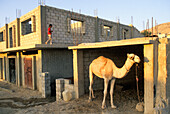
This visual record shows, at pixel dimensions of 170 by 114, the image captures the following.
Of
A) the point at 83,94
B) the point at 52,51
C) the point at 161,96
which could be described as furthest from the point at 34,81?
the point at 161,96

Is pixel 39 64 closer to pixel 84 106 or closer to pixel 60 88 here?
pixel 60 88

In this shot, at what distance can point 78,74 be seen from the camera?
7.35 metres

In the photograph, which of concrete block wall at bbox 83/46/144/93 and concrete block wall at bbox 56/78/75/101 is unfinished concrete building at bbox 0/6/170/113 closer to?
concrete block wall at bbox 83/46/144/93

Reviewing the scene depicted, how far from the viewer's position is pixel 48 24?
33.9 feet

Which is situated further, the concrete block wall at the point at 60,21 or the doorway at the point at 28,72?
the doorway at the point at 28,72

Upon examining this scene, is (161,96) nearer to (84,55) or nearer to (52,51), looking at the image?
(84,55)

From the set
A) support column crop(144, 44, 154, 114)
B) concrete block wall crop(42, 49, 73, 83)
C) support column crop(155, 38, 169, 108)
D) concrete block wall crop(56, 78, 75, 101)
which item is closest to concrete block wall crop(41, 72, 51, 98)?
concrete block wall crop(42, 49, 73, 83)

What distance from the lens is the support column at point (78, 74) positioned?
23.9ft

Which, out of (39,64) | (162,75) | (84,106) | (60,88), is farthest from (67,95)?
(162,75)

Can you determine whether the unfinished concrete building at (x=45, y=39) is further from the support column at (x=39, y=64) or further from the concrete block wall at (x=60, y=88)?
the concrete block wall at (x=60, y=88)

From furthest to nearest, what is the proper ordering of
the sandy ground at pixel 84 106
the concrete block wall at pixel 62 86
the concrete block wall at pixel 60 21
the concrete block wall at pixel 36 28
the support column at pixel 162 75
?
the concrete block wall at pixel 60 21
the concrete block wall at pixel 36 28
the concrete block wall at pixel 62 86
the sandy ground at pixel 84 106
the support column at pixel 162 75

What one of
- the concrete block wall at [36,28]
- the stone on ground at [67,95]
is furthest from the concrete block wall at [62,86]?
the concrete block wall at [36,28]

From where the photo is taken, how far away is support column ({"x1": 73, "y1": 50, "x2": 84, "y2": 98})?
23.9ft

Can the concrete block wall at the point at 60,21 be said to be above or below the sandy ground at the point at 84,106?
above
